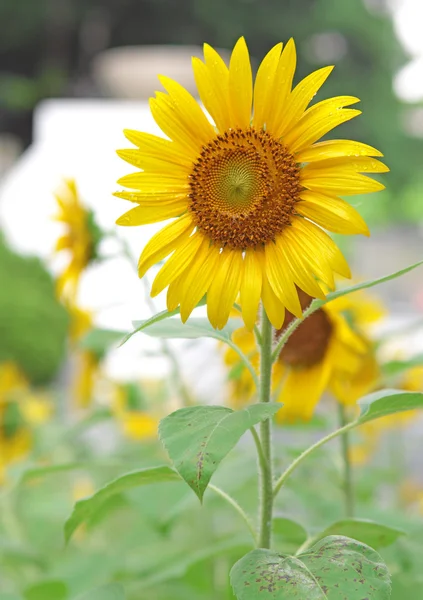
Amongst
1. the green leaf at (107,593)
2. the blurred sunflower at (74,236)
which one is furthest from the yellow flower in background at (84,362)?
A: the green leaf at (107,593)

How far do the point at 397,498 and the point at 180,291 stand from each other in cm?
76

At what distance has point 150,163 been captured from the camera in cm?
40

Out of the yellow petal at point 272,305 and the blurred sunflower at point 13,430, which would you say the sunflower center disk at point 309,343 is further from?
the blurred sunflower at point 13,430

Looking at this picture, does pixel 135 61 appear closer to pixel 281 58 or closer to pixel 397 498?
pixel 397 498

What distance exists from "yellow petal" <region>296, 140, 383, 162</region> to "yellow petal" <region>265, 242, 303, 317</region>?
0.04 metres

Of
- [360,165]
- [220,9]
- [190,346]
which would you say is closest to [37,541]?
[190,346]

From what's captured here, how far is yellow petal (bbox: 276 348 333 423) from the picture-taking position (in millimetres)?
646

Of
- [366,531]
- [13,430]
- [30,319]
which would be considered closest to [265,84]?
[366,531]

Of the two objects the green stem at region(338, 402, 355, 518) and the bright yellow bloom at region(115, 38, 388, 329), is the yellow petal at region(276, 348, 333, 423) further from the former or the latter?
the bright yellow bloom at region(115, 38, 388, 329)

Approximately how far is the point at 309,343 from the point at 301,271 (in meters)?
0.29

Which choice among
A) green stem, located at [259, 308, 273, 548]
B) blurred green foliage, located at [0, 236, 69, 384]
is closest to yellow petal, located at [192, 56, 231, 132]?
green stem, located at [259, 308, 273, 548]

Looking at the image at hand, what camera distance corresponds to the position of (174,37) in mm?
6051

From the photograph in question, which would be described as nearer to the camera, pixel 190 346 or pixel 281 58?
pixel 281 58

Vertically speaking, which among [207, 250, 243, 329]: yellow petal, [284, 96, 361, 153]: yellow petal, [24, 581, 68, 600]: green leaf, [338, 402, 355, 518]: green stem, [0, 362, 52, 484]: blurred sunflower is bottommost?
[0, 362, 52, 484]: blurred sunflower
